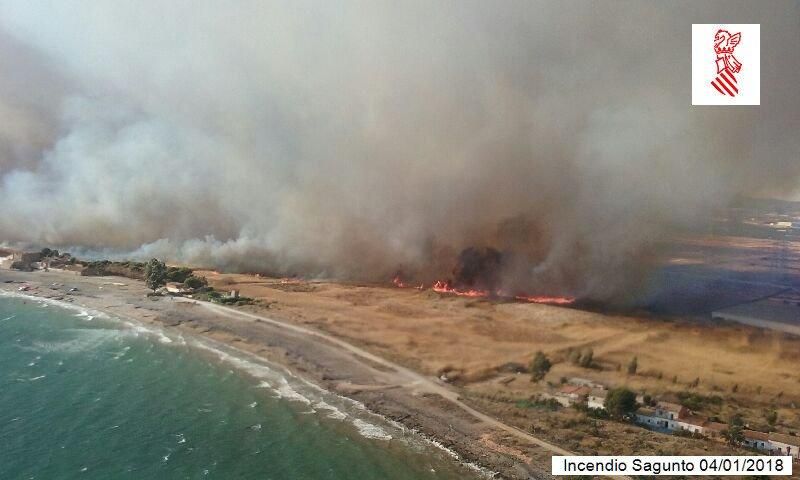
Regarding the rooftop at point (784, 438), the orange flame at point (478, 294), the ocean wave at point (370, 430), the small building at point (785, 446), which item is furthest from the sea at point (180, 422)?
the orange flame at point (478, 294)

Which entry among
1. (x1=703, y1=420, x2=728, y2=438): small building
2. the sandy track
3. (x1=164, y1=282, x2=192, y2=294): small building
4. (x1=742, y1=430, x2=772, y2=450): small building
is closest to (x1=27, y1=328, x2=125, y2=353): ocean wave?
the sandy track

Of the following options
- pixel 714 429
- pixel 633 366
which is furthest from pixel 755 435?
pixel 633 366

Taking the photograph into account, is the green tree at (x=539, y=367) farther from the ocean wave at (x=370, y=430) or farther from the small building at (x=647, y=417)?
the ocean wave at (x=370, y=430)

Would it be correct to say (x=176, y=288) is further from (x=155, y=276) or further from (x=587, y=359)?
(x=587, y=359)

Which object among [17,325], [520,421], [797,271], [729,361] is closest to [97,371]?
[17,325]

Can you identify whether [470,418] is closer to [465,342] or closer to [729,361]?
[465,342]

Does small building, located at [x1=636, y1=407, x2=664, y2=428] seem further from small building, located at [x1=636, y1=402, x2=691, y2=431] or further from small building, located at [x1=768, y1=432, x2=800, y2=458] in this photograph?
small building, located at [x1=768, y1=432, x2=800, y2=458]

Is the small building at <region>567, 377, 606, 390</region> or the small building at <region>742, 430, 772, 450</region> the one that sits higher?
the small building at <region>567, 377, 606, 390</region>
